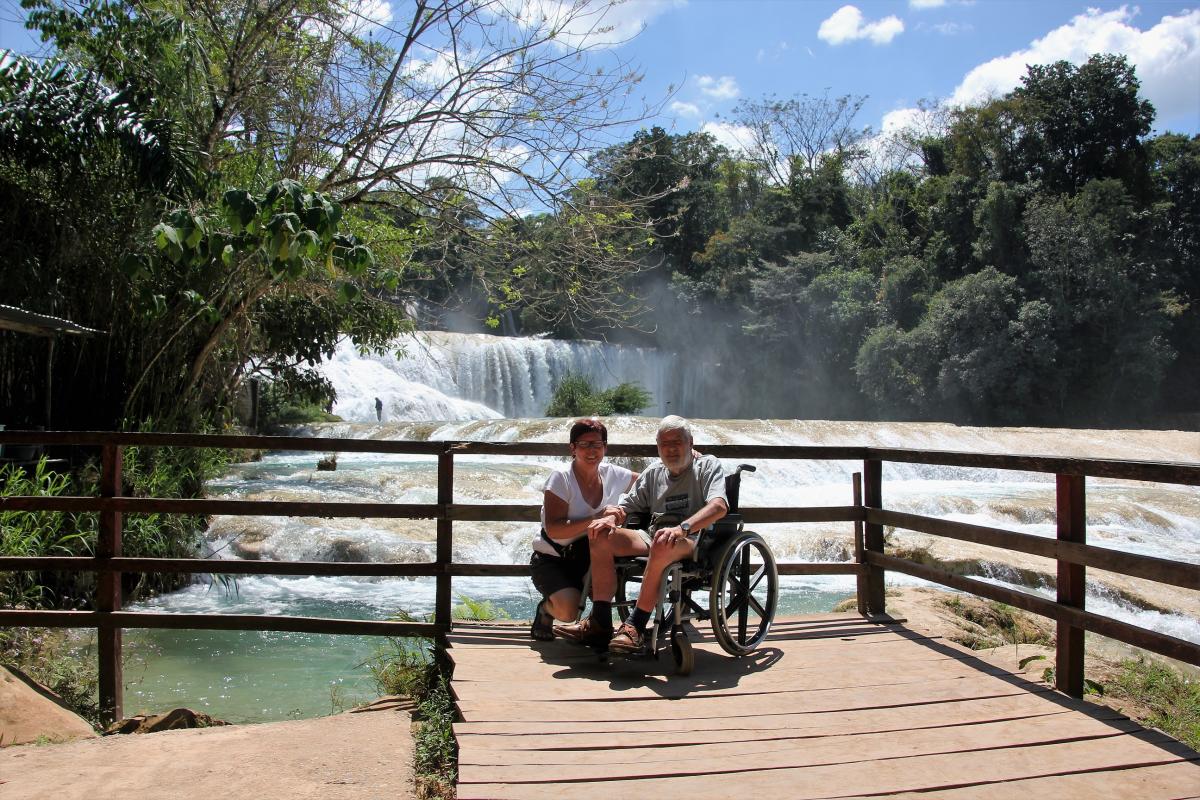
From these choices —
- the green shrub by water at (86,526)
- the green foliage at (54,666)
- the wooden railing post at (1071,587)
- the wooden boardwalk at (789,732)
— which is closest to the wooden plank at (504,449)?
the wooden railing post at (1071,587)

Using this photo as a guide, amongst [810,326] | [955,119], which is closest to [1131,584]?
[810,326]

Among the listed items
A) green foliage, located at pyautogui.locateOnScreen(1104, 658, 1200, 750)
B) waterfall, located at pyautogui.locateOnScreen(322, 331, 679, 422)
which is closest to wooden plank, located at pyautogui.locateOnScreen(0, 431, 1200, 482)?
green foliage, located at pyautogui.locateOnScreen(1104, 658, 1200, 750)

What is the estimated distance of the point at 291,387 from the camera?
16969 mm

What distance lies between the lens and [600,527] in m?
3.83

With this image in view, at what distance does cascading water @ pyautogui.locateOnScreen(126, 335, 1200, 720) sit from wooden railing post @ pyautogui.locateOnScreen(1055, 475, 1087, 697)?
4.17 metres

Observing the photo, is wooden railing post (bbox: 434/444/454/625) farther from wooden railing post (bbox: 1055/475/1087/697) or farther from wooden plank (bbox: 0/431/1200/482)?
wooden railing post (bbox: 1055/475/1087/697)

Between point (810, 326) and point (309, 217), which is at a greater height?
point (810, 326)

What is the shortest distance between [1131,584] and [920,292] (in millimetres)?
25691

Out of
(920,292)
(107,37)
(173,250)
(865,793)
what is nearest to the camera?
(865,793)

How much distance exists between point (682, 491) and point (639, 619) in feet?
2.03

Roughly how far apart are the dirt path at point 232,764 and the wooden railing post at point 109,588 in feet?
3.54

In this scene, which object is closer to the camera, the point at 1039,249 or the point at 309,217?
the point at 309,217

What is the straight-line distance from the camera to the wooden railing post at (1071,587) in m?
3.64

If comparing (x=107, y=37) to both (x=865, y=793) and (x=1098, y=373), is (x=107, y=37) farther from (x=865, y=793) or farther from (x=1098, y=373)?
(x=1098, y=373)
